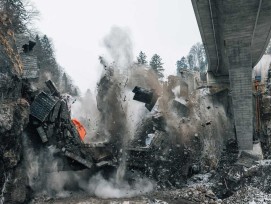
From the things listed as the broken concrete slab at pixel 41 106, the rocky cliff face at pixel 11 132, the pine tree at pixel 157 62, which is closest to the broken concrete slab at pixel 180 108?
the broken concrete slab at pixel 41 106

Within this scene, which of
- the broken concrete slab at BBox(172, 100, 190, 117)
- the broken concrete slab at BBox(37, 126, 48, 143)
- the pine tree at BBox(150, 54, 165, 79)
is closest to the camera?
the broken concrete slab at BBox(37, 126, 48, 143)

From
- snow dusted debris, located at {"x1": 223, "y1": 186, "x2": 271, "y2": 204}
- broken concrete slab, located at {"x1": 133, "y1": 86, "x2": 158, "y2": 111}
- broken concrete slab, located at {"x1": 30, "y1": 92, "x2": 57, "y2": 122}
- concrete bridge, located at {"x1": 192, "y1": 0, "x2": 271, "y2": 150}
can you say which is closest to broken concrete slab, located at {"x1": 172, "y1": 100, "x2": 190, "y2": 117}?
broken concrete slab, located at {"x1": 133, "y1": 86, "x2": 158, "y2": 111}

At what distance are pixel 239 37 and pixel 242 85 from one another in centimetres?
441

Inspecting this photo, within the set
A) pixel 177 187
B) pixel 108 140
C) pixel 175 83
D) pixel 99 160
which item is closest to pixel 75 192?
pixel 99 160

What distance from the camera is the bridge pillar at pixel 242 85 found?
73.5 feet

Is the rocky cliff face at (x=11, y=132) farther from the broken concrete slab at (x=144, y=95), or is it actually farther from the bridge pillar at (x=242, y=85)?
the bridge pillar at (x=242, y=85)

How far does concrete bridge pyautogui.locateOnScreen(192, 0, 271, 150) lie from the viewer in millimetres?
18844

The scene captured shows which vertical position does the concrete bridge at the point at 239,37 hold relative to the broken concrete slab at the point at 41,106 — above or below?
above

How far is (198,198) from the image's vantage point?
18469 mm

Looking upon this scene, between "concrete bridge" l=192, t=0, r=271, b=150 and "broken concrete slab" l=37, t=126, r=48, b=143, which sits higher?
"concrete bridge" l=192, t=0, r=271, b=150

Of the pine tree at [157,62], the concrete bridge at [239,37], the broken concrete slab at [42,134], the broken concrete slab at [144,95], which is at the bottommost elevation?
the broken concrete slab at [42,134]

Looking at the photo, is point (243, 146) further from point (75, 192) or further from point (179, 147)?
point (75, 192)

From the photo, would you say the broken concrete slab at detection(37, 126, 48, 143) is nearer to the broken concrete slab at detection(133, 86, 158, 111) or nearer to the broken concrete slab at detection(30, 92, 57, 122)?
the broken concrete slab at detection(30, 92, 57, 122)

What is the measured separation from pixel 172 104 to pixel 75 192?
46.5ft
